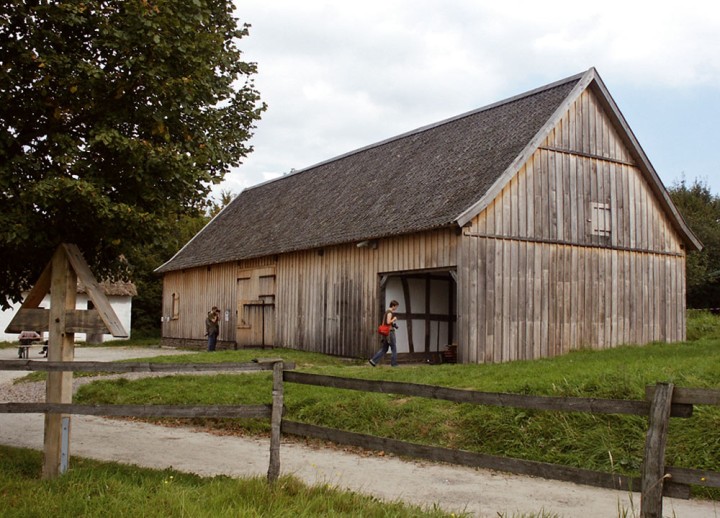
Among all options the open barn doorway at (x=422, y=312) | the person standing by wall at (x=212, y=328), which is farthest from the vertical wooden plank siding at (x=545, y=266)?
the person standing by wall at (x=212, y=328)

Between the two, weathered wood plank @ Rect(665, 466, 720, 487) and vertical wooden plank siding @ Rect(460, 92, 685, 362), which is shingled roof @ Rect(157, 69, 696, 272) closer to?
vertical wooden plank siding @ Rect(460, 92, 685, 362)

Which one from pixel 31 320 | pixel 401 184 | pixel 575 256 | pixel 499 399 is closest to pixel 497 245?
pixel 575 256

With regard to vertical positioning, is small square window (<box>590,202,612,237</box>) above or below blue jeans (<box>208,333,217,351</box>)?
above

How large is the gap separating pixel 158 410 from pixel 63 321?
1604 millimetres

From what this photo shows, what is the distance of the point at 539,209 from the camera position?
19000mm

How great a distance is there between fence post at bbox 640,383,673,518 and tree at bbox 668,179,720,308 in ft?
110

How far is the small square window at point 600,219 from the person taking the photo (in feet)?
66.1

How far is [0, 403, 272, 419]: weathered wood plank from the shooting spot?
7.20 m

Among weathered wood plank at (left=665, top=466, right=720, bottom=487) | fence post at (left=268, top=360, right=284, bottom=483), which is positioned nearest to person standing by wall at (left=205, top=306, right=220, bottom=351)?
fence post at (left=268, top=360, right=284, bottom=483)

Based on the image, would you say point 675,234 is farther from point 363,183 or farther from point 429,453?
point 429,453

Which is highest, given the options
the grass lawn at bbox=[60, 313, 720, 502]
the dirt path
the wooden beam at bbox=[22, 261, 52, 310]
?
the wooden beam at bbox=[22, 261, 52, 310]

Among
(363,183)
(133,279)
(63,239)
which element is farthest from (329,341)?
(63,239)

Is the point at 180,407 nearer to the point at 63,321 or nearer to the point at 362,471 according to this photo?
the point at 63,321

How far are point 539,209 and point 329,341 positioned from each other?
690cm
